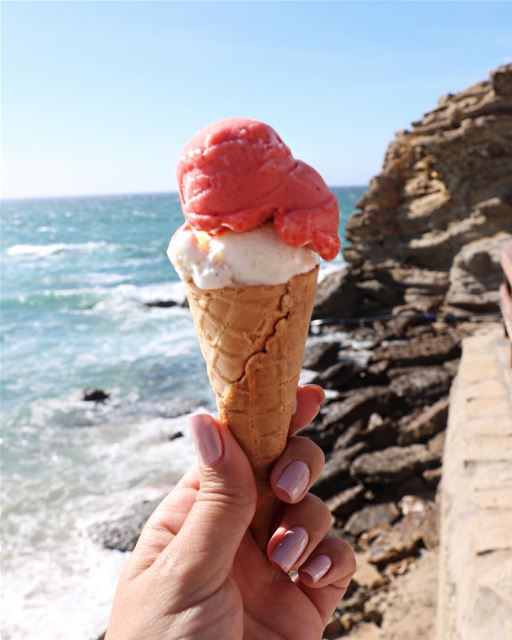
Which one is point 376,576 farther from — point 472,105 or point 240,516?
point 472,105

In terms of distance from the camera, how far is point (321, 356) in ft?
40.9

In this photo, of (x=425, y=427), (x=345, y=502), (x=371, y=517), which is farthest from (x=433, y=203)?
(x=371, y=517)

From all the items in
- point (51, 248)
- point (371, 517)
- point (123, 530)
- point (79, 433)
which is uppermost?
point (371, 517)

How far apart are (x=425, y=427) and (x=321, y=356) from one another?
15.1 ft

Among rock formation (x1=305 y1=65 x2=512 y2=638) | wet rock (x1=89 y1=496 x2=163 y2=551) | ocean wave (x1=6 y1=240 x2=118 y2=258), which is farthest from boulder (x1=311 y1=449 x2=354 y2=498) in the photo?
ocean wave (x1=6 y1=240 x2=118 y2=258)

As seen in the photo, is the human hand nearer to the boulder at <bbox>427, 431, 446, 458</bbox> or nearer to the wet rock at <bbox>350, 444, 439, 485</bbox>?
the wet rock at <bbox>350, 444, 439, 485</bbox>

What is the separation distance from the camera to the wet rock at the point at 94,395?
12.3 metres

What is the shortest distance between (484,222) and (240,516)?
15.8 m

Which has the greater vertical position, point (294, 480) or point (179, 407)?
point (294, 480)

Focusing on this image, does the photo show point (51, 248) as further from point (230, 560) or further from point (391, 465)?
point (230, 560)

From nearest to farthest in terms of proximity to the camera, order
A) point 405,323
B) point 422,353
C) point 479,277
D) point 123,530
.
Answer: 1. point 123,530
2. point 422,353
3. point 479,277
4. point 405,323

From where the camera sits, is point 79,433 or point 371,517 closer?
point 371,517

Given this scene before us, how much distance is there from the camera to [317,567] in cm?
221

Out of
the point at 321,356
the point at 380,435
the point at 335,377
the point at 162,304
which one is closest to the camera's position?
the point at 380,435
